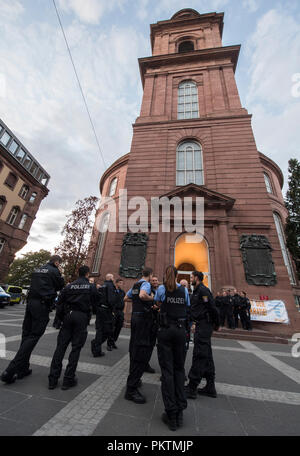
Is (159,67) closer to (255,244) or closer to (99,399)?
(255,244)

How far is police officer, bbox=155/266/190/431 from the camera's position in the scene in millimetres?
2318

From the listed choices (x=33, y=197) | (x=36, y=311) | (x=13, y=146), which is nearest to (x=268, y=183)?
(x=36, y=311)

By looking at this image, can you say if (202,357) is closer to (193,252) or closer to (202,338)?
(202,338)

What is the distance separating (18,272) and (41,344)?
52433mm

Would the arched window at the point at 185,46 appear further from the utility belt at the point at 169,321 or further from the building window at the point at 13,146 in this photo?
the utility belt at the point at 169,321

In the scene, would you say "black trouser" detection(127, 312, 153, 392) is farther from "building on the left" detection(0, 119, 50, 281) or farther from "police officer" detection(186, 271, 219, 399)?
"building on the left" detection(0, 119, 50, 281)

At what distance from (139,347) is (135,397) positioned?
64 cm

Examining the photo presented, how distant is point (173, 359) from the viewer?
8.62 ft

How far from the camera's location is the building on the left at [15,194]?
25.6 metres

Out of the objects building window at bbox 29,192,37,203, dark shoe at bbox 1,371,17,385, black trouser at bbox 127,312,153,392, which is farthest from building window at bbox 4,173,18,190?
black trouser at bbox 127,312,153,392

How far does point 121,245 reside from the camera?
12281mm

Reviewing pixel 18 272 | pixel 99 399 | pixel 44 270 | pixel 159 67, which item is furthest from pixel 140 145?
pixel 18 272

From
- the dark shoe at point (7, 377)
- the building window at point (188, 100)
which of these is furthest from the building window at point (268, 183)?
the dark shoe at point (7, 377)

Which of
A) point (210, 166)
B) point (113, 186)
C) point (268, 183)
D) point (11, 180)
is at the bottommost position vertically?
point (210, 166)
